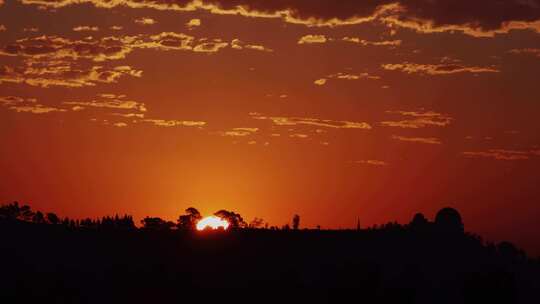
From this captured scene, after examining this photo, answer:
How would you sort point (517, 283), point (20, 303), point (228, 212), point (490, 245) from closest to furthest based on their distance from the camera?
point (20, 303) < point (517, 283) < point (490, 245) < point (228, 212)

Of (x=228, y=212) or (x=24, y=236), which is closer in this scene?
(x=24, y=236)

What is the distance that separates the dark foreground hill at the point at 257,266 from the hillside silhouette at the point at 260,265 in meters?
0.14

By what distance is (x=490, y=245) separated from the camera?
133375 mm

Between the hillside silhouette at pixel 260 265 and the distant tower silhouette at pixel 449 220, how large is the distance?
0.18 metres

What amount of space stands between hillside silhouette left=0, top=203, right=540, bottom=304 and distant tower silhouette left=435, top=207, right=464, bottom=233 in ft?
0.59

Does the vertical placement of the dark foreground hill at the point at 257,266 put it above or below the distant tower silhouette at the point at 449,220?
below

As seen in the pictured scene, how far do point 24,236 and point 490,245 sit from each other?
63681 mm

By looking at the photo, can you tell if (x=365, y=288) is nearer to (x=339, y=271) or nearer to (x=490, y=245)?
(x=339, y=271)

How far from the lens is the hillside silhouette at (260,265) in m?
107

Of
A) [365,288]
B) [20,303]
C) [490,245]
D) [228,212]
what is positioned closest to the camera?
[20,303]

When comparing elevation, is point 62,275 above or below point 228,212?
below

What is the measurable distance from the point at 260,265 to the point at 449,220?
95.3 ft

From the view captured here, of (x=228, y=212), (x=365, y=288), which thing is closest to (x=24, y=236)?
(x=365, y=288)

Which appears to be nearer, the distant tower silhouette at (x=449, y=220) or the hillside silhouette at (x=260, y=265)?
the hillside silhouette at (x=260, y=265)
